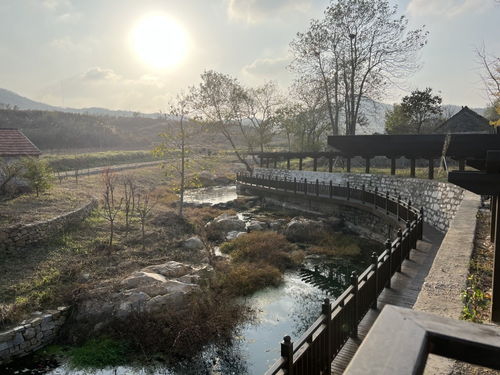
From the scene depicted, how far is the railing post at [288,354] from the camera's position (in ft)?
13.1

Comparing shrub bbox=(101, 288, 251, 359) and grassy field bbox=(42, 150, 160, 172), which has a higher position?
grassy field bbox=(42, 150, 160, 172)

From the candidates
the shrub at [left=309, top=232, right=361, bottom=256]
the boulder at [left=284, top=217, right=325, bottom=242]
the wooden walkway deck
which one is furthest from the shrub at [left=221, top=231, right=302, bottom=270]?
the wooden walkway deck

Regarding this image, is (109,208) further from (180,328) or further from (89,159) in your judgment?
(89,159)

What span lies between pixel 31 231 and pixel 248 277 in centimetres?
871

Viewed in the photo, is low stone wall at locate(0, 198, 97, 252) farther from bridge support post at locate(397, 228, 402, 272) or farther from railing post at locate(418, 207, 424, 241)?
railing post at locate(418, 207, 424, 241)

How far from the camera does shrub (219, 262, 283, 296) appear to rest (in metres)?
12.2

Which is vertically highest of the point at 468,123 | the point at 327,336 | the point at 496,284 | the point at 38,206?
the point at 468,123

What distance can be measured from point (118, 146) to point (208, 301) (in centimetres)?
6717

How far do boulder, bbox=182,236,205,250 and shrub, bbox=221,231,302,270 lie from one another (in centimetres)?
108

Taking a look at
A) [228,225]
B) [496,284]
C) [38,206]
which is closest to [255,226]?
[228,225]

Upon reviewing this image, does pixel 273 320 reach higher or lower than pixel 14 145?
lower

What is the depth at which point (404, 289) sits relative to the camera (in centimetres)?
836

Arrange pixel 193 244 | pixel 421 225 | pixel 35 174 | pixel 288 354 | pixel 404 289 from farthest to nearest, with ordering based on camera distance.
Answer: pixel 35 174 < pixel 193 244 < pixel 421 225 < pixel 404 289 < pixel 288 354

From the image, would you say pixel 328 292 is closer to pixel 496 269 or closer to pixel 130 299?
Answer: pixel 130 299
